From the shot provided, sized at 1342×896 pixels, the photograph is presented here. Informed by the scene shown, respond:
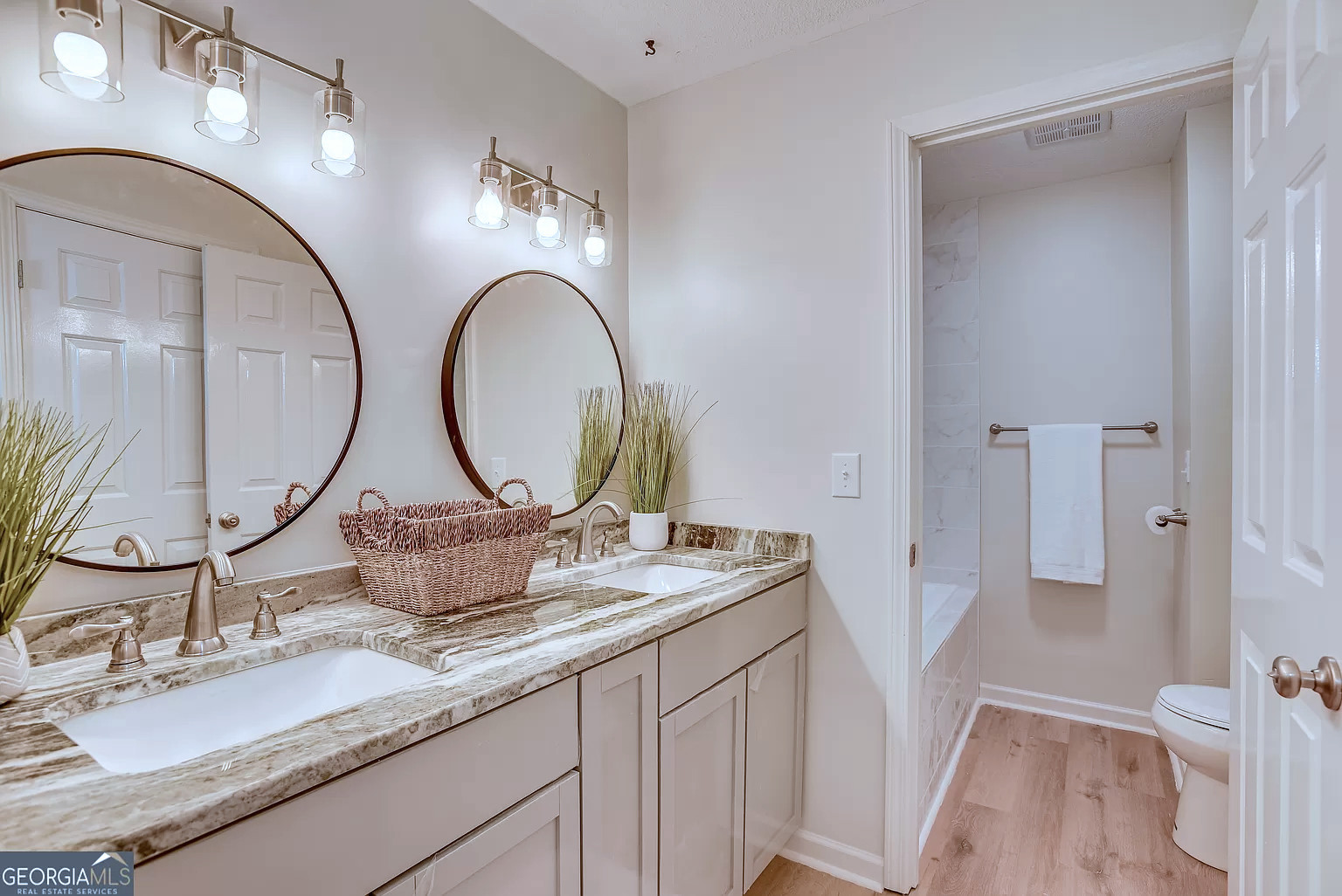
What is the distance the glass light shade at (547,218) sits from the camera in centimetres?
189

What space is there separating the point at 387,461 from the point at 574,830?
35.4 inches

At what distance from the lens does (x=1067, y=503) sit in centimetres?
296

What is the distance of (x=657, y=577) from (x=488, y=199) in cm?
115

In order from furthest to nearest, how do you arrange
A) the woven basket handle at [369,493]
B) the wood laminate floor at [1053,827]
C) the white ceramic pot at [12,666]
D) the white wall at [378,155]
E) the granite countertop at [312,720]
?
the wood laminate floor at [1053,827], the woven basket handle at [369,493], the white wall at [378,155], the white ceramic pot at [12,666], the granite countertop at [312,720]

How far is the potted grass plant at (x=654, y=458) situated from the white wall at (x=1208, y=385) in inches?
67.2

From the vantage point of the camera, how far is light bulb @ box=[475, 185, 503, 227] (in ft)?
5.60

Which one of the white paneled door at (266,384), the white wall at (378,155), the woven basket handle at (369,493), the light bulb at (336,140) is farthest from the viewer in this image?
the woven basket handle at (369,493)

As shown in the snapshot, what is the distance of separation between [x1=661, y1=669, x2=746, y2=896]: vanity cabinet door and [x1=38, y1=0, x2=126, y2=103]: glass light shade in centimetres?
149

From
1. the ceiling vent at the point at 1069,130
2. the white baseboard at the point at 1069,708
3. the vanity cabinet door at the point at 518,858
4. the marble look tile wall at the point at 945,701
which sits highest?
the ceiling vent at the point at 1069,130

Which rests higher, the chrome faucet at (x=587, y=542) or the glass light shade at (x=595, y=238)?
the glass light shade at (x=595, y=238)

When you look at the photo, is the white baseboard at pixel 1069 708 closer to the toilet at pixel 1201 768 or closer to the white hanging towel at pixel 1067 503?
the white hanging towel at pixel 1067 503

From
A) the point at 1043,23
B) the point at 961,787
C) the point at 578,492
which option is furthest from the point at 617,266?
the point at 961,787

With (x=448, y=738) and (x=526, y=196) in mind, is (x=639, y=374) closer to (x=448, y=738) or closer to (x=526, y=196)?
(x=526, y=196)

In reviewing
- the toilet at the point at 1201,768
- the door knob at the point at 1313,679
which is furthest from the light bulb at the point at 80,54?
the toilet at the point at 1201,768
